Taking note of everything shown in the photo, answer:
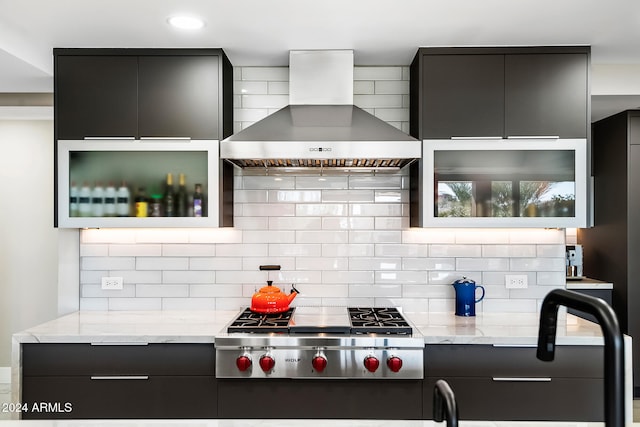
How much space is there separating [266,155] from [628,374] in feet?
6.91

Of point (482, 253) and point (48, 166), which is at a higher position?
point (48, 166)

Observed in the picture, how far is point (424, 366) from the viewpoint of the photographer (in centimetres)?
234

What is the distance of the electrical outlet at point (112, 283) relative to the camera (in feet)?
9.84

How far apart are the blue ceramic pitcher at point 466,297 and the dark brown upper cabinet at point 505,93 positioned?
2.85 feet

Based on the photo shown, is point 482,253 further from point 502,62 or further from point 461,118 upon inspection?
point 502,62

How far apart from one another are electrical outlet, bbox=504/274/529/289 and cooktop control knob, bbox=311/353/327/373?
136 cm

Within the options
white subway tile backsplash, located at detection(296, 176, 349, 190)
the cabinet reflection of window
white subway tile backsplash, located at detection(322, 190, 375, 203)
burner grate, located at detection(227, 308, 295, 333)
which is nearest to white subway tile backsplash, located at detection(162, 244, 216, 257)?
burner grate, located at detection(227, 308, 295, 333)

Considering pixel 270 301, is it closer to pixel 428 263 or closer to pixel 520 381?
pixel 428 263

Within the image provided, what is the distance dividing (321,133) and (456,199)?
0.85m

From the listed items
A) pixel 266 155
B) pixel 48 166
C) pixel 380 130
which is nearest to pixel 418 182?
pixel 380 130

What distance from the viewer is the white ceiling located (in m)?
2.18

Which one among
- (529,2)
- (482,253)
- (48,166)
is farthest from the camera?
(48,166)

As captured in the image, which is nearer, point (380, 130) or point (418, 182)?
point (380, 130)

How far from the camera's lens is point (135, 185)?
2713 mm
